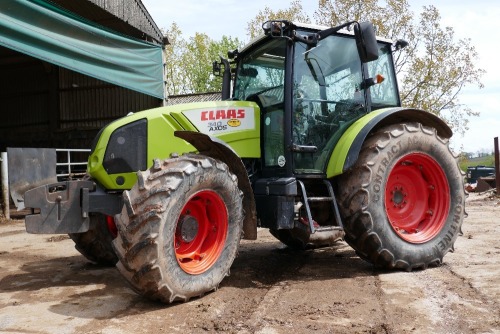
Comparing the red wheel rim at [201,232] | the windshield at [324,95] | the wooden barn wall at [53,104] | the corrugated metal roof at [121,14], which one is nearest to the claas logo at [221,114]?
the windshield at [324,95]

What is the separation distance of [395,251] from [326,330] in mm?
1775

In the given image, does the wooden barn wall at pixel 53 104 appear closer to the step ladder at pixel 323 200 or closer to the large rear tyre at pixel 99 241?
the large rear tyre at pixel 99 241

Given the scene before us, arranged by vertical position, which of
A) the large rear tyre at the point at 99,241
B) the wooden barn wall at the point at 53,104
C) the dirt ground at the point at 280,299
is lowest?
the dirt ground at the point at 280,299

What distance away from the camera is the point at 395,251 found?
15.4 feet

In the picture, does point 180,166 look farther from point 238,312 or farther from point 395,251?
point 395,251

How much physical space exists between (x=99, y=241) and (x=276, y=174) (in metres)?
1.95

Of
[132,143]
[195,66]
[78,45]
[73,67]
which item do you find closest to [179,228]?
[132,143]

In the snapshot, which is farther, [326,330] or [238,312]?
[238,312]

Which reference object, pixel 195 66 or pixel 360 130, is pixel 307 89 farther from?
pixel 195 66

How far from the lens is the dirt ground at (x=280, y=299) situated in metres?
3.28

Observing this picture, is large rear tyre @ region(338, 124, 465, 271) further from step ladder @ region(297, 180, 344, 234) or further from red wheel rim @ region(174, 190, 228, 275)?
red wheel rim @ region(174, 190, 228, 275)

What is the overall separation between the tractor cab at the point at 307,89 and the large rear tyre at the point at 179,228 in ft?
2.84

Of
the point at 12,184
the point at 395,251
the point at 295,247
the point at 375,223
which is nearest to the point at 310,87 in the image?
the point at 375,223

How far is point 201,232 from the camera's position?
4199mm
